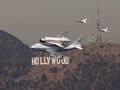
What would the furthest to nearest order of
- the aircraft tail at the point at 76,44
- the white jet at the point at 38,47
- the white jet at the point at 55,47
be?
the aircraft tail at the point at 76,44, the white jet at the point at 55,47, the white jet at the point at 38,47

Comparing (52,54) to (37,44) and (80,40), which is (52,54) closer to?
(37,44)

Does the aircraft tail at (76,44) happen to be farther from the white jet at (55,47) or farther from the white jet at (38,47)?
the white jet at (38,47)

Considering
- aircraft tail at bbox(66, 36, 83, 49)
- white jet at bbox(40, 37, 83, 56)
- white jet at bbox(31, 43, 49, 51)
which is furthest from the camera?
aircraft tail at bbox(66, 36, 83, 49)

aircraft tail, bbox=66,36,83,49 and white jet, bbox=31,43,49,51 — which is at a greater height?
aircraft tail, bbox=66,36,83,49

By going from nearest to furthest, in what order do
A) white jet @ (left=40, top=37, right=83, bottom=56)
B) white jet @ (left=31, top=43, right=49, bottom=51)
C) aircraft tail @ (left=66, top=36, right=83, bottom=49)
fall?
white jet @ (left=31, top=43, right=49, bottom=51), white jet @ (left=40, top=37, right=83, bottom=56), aircraft tail @ (left=66, top=36, right=83, bottom=49)

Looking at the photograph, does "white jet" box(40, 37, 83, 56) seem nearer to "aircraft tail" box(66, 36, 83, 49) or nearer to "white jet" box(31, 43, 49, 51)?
"aircraft tail" box(66, 36, 83, 49)

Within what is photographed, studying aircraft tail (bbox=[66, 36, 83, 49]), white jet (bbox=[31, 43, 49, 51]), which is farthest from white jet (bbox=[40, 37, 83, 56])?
white jet (bbox=[31, 43, 49, 51])

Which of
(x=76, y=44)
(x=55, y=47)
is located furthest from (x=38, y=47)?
(x=76, y=44)

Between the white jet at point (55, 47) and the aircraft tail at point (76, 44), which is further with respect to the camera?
the aircraft tail at point (76, 44)

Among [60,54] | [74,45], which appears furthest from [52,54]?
[74,45]

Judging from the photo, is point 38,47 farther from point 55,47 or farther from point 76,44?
point 76,44

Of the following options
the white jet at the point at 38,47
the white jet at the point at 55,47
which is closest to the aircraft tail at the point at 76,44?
the white jet at the point at 55,47
